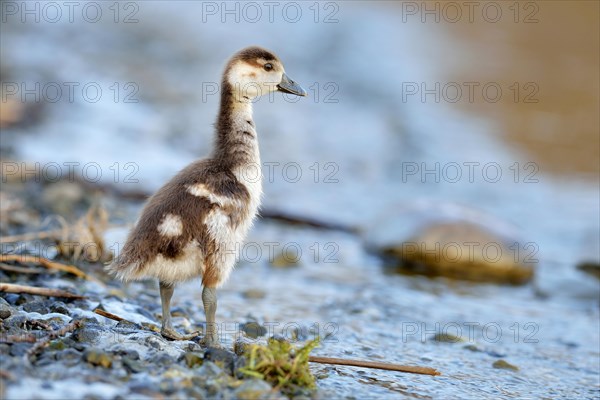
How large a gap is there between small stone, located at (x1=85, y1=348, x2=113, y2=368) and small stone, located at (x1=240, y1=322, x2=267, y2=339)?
199cm

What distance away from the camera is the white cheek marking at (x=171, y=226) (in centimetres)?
515

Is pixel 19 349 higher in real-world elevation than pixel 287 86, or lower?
lower

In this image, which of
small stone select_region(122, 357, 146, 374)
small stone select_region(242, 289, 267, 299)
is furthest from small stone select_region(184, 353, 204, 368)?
small stone select_region(242, 289, 267, 299)

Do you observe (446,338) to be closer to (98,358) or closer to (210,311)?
(210,311)

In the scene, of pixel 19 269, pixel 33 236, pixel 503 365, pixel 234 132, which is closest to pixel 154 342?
pixel 234 132

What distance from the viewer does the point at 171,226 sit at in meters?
5.16

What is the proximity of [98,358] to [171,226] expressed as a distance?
1.01 meters

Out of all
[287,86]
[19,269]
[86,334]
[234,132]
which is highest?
[287,86]

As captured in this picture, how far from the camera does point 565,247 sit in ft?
37.1

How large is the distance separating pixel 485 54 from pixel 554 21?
540 centimetres

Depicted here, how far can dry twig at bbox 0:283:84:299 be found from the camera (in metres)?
5.70

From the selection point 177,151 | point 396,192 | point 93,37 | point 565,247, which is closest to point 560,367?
point 565,247

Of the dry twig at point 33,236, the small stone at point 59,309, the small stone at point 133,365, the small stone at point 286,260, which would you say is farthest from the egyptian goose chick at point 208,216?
the small stone at point 286,260

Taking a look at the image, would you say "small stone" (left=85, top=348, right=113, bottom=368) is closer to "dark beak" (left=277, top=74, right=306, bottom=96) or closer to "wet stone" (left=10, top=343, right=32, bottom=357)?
"wet stone" (left=10, top=343, right=32, bottom=357)
